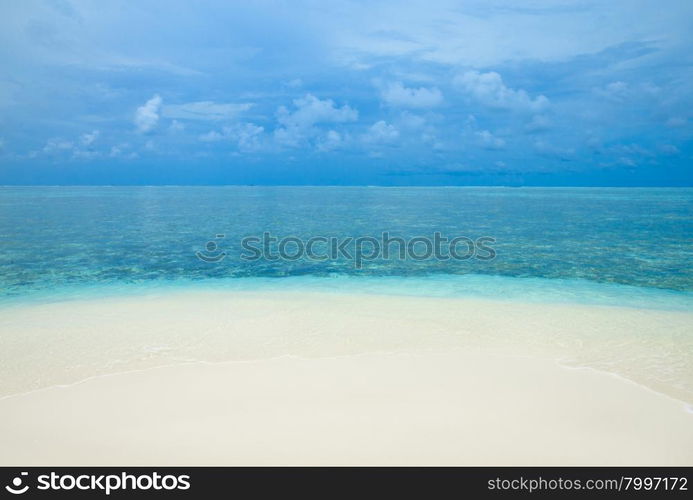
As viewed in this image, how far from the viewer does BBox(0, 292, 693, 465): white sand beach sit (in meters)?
4.36

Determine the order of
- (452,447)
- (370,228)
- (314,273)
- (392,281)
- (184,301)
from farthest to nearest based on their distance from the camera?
(370,228)
(314,273)
(392,281)
(184,301)
(452,447)

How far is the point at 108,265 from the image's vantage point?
647 inches

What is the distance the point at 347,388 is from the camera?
18.9 feet

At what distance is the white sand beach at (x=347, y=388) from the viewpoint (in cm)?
436
